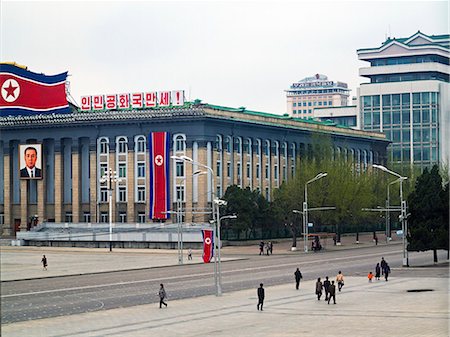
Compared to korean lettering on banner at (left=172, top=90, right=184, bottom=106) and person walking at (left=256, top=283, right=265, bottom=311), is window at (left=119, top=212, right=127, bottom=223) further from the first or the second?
person walking at (left=256, top=283, right=265, bottom=311)

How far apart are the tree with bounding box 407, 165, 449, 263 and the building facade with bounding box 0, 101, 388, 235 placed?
135 feet

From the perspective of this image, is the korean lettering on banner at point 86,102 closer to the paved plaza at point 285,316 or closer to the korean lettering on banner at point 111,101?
the korean lettering on banner at point 111,101

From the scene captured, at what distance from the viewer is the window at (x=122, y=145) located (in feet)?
425

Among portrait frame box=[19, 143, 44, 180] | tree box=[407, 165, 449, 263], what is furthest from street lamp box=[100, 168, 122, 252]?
tree box=[407, 165, 449, 263]

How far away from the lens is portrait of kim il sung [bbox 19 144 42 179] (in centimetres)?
13379

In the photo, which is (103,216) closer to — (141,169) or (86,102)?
(141,169)

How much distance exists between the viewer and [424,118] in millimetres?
185000

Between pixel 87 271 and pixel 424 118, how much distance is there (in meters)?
116

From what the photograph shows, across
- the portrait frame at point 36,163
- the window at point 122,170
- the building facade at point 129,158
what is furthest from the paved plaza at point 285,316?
the portrait frame at point 36,163

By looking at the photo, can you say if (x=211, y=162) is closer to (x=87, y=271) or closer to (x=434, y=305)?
(x=87, y=271)

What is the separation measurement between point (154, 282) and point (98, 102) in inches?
2468

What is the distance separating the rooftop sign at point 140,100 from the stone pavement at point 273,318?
67206mm

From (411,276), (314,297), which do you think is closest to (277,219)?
(411,276)

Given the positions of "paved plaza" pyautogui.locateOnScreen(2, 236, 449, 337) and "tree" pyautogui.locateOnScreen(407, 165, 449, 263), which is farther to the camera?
"tree" pyautogui.locateOnScreen(407, 165, 449, 263)
